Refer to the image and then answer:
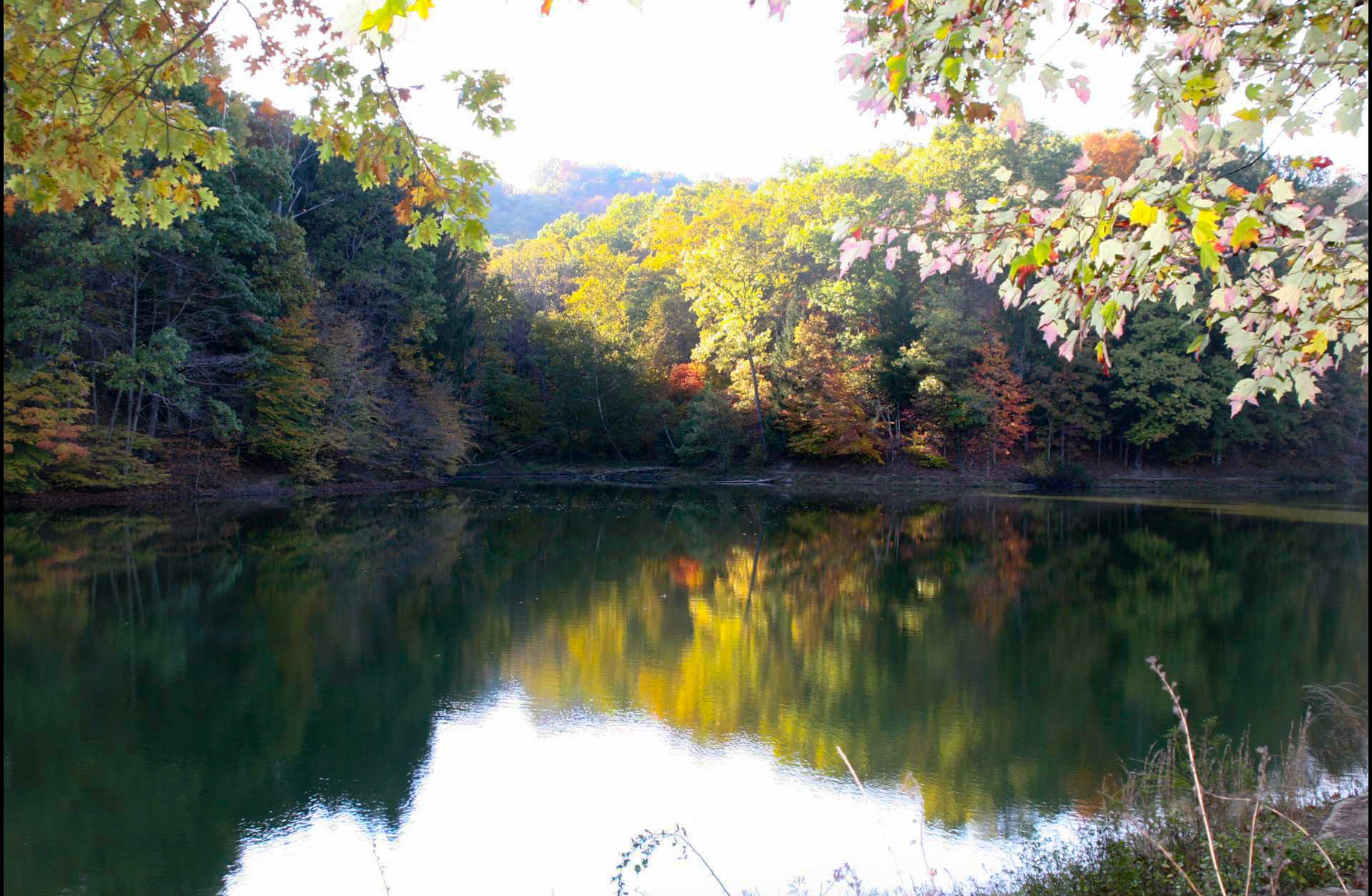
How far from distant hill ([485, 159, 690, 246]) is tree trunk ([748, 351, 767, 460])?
3394 centimetres

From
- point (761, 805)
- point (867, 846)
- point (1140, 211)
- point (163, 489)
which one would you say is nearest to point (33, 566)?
point (163, 489)

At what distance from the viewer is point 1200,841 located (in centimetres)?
381

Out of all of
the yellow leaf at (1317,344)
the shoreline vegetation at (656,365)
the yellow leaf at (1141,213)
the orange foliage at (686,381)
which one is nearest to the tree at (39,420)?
the shoreline vegetation at (656,365)

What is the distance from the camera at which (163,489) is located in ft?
67.3

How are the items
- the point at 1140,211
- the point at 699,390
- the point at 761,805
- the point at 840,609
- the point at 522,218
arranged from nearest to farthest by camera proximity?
1. the point at 1140,211
2. the point at 761,805
3. the point at 840,609
4. the point at 699,390
5. the point at 522,218

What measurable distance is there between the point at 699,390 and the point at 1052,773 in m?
27.0

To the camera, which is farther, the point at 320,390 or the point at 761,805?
the point at 320,390

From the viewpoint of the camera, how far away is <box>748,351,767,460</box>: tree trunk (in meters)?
31.0

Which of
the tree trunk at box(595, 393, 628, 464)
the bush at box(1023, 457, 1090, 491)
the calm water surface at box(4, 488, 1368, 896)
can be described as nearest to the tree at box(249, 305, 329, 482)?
the calm water surface at box(4, 488, 1368, 896)

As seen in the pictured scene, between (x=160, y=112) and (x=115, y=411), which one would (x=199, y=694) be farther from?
(x=115, y=411)

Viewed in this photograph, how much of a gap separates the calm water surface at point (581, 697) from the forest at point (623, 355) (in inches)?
220

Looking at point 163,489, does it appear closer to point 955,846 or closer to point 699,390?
point 699,390

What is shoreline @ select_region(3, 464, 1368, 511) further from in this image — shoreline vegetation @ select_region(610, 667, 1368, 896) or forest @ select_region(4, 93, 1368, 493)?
shoreline vegetation @ select_region(610, 667, 1368, 896)

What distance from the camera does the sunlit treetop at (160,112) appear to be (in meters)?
3.53
